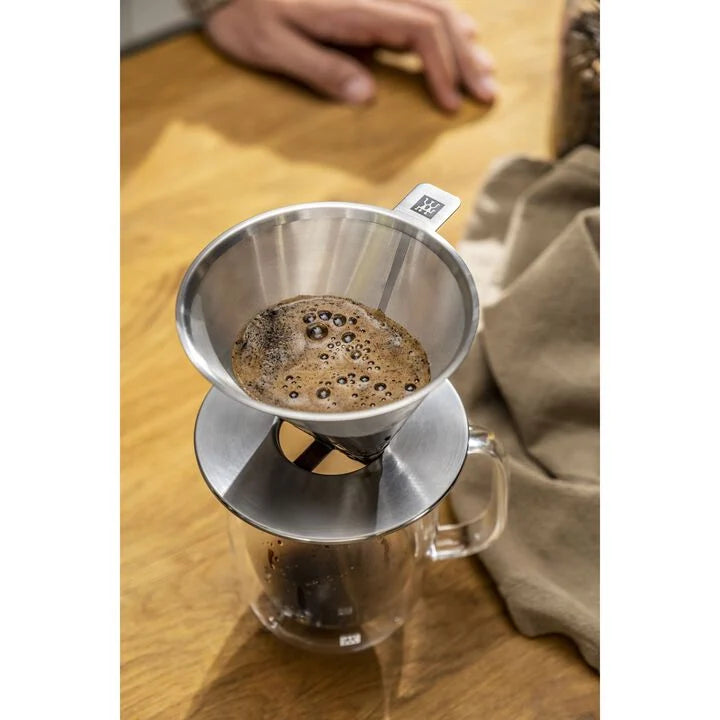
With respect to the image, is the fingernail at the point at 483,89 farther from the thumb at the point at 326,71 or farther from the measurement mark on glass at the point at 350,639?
the measurement mark on glass at the point at 350,639

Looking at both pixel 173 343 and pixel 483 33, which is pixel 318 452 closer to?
pixel 173 343

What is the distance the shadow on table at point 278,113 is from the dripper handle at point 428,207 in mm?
443

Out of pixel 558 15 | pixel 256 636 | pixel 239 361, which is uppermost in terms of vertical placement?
pixel 239 361

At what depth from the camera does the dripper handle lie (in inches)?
22.7

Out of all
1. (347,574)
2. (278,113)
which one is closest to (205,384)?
(347,574)

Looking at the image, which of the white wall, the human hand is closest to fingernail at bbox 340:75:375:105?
the human hand

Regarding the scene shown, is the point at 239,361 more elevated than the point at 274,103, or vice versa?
the point at 239,361

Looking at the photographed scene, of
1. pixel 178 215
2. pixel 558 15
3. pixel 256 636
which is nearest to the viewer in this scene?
pixel 256 636

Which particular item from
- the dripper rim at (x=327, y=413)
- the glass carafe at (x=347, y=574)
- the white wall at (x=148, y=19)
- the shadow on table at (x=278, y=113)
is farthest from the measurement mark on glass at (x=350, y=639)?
the white wall at (x=148, y=19)

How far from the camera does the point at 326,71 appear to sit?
3.65 ft

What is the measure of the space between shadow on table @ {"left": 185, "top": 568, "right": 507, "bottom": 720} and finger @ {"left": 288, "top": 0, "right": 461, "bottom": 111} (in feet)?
1.96

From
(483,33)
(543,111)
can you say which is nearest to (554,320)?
(543,111)

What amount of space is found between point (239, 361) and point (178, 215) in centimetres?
44

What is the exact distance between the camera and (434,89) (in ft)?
3.68
